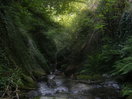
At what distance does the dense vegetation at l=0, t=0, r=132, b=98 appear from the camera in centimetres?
563

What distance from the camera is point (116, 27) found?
9.23 meters

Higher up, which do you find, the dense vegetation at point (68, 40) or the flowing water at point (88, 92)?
the dense vegetation at point (68, 40)

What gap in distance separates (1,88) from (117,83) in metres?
4.40

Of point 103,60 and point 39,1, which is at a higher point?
point 39,1

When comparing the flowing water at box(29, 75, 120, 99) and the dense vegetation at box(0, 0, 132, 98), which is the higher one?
the dense vegetation at box(0, 0, 132, 98)

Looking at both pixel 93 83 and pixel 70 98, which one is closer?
pixel 70 98

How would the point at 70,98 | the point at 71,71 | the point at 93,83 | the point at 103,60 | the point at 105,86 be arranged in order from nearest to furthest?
the point at 70,98, the point at 105,86, the point at 93,83, the point at 103,60, the point at 71,71

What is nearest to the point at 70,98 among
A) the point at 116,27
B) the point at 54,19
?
the point at 116,27

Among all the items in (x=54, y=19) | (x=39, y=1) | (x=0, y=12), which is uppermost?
(x=54, y=19)

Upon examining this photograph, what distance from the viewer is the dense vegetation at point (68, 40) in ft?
18.5

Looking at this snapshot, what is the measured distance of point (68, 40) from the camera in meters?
14.0

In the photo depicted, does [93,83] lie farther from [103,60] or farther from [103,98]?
[103,98]

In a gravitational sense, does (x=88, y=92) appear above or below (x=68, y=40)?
below

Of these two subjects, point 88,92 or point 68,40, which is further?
point 68,40
